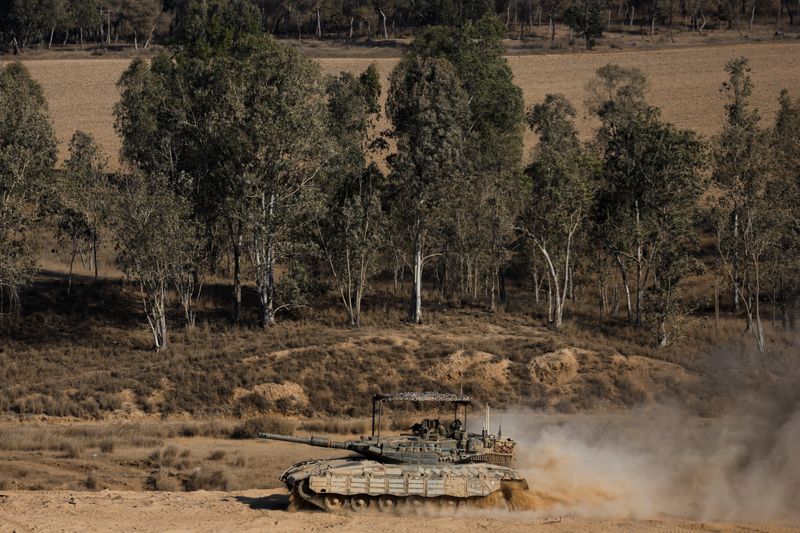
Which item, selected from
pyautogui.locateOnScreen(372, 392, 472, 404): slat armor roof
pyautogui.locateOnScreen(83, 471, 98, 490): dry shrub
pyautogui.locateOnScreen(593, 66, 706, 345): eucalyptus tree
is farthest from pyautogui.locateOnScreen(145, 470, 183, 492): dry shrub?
pyautogui.locateOnScreen(593, 66, 706, 345): eucalyptus tree

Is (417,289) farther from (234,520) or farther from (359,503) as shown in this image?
(234,520)

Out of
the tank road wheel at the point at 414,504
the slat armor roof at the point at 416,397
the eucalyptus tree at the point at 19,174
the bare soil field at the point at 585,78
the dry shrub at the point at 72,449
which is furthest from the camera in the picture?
the bare soil field at the point at 585,78

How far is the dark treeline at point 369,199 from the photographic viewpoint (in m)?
53.4

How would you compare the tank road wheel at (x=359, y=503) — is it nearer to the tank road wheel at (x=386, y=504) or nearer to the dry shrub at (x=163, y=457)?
the tank road wheel at (x=386, y=504)

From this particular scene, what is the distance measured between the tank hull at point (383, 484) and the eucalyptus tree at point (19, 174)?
2963cm

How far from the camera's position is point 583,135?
4021 inches

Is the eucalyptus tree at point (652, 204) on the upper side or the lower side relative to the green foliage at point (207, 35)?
lower

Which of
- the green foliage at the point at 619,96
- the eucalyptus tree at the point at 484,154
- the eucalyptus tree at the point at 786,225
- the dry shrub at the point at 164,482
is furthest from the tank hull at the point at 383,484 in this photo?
the green foliage at the point at 619,96

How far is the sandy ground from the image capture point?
25031mm

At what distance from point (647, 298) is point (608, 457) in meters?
30.8

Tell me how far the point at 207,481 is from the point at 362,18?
12284 centimetres

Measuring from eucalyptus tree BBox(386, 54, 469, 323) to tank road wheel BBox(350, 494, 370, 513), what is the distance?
2862cm

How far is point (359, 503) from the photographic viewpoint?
26234mm

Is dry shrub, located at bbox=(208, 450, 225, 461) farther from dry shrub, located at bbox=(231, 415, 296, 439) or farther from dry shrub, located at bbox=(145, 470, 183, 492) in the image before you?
dry shrub, located at bbox=(231, 415, 296, 439)
